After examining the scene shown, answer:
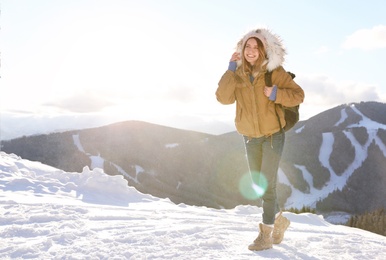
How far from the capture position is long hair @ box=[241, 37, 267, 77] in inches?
199

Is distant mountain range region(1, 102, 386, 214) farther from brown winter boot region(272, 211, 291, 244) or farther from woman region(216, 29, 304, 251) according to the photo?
woman region(216, 29, 304, 251)

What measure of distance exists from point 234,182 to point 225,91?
A: 150228 mm

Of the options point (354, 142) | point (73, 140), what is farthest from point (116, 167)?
point (354, 142)

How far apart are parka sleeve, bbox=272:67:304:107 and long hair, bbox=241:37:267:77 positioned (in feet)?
0.63

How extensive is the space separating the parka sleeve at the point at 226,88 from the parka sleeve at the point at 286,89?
0.51 metres

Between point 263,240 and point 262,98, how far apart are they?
1.80 meters

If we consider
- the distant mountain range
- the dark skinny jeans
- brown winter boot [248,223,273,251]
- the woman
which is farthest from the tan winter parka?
the distant mountain range

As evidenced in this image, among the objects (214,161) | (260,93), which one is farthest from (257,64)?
(214,161)

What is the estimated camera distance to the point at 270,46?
5.05 meters

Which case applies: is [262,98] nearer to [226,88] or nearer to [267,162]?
[226,88]

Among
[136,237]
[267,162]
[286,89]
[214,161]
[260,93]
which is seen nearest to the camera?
[286,89]

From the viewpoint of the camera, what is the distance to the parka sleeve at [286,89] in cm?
493

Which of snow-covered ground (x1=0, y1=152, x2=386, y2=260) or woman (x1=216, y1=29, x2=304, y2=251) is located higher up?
woman (x1=216, y1=29, x2=304, y2=251)

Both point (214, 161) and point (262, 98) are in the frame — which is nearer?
point (262, 98)
